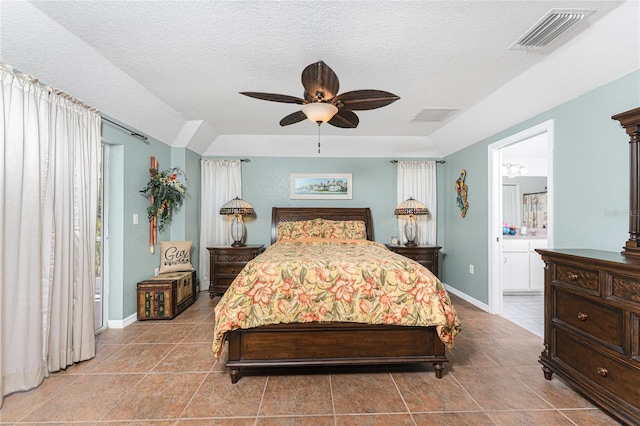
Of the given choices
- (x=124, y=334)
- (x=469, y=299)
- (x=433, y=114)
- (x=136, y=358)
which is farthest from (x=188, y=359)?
(x=433, y=114)

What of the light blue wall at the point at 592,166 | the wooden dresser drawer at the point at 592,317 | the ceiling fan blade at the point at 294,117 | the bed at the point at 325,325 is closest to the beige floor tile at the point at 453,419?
the bed at the point at 325,325

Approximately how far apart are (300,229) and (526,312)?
11.3 feet

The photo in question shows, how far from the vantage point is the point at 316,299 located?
2361 millimetres

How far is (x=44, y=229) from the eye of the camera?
236 cm

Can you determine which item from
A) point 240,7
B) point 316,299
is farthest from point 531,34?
point 316,299

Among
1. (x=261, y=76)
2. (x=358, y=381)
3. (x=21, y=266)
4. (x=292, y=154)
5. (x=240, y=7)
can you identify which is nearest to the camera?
(x=240, y=7)

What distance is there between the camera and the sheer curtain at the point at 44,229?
2092 millimetres

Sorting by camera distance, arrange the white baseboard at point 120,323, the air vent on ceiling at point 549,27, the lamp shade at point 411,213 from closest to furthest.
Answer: the air vent on ceiling at point 549,27, the white baseboard at point 120,323, the lamp shade at point 411,213

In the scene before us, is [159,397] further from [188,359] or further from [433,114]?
[433,114]

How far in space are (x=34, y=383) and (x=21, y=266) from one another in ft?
2.97

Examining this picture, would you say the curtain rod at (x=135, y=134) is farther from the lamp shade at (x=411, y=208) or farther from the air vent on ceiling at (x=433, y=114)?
the lamp shade at (x=411, y=208)

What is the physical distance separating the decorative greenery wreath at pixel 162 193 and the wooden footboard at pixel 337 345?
2537 mm

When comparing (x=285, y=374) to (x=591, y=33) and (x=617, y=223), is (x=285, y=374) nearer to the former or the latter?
(x=617, y=223)

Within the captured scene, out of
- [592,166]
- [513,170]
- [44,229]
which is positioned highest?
[513,170]
